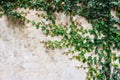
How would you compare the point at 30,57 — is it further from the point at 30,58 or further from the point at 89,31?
the point at 89,31

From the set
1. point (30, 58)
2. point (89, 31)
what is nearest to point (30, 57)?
point (30, 58)

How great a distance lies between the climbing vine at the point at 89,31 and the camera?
20.0 ft

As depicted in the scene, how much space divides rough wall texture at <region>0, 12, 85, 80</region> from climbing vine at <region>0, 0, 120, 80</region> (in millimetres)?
169

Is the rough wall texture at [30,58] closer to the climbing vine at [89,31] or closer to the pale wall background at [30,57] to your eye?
the pale wall background at [30,57]

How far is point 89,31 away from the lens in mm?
6152

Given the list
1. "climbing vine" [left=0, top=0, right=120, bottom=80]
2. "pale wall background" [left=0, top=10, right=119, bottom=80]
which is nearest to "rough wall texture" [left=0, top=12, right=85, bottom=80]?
"pale wall background" [left=0, top=10, right=119, bottom=80]

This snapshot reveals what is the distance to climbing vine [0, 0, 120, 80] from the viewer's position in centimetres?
610

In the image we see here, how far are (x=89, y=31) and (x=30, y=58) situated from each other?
50.6 inches

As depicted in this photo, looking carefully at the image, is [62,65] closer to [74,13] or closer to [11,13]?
[74,13]

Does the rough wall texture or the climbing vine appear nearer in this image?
the climbing vine

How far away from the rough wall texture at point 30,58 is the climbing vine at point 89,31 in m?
0.17

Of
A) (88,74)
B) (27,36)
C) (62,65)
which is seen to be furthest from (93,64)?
(27,36)

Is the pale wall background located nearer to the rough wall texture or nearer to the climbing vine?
the rough wall texture

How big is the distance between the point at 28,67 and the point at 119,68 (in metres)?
1.79
